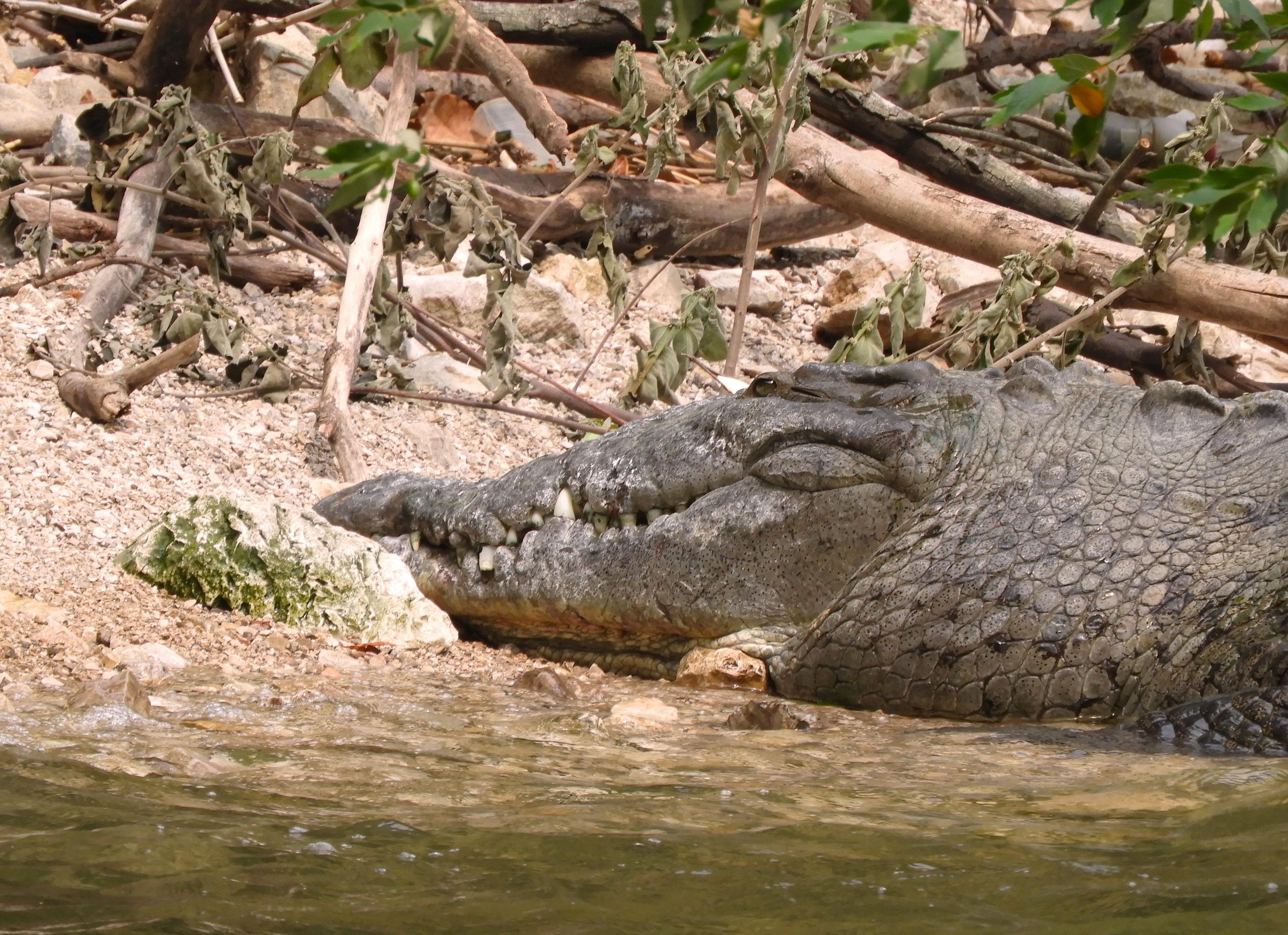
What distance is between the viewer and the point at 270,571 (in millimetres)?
3801

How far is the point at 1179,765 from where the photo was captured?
98.5 inches

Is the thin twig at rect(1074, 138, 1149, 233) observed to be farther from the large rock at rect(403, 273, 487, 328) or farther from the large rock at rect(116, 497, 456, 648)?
the large rock at rect(116, 497, 456, 648)

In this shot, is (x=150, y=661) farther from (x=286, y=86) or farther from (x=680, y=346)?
(x=286, y=86)

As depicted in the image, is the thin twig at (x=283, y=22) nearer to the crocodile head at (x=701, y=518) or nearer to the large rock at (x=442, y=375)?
the crocodile head at (x=701, y=518)

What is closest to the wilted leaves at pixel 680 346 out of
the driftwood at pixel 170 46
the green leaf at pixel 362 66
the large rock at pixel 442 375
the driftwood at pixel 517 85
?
the large rock at pixel 442 375

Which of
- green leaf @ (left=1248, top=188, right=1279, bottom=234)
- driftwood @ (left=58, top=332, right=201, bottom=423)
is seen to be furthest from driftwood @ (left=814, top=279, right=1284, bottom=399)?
green leaf @ (left=1248, top=188, right=1279, bottom=234)

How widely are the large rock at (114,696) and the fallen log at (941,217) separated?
173 inches

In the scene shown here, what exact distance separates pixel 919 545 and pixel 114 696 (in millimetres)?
2035

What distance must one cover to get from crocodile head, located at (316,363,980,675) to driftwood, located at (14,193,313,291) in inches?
112

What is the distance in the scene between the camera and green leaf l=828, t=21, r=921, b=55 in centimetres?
102

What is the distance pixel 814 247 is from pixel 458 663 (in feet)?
19.2

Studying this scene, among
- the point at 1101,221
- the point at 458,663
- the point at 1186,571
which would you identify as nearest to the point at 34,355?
the point at 458,663

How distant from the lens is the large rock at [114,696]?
2.42m

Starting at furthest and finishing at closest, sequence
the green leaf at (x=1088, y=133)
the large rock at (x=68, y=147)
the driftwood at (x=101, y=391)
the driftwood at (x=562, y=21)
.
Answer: the driftwood at (x=562, y=21)
the large rock at (x=68, y=147)
the driftwood at (x=101, y=391)
the green leaf at (x=1088, y=133)
